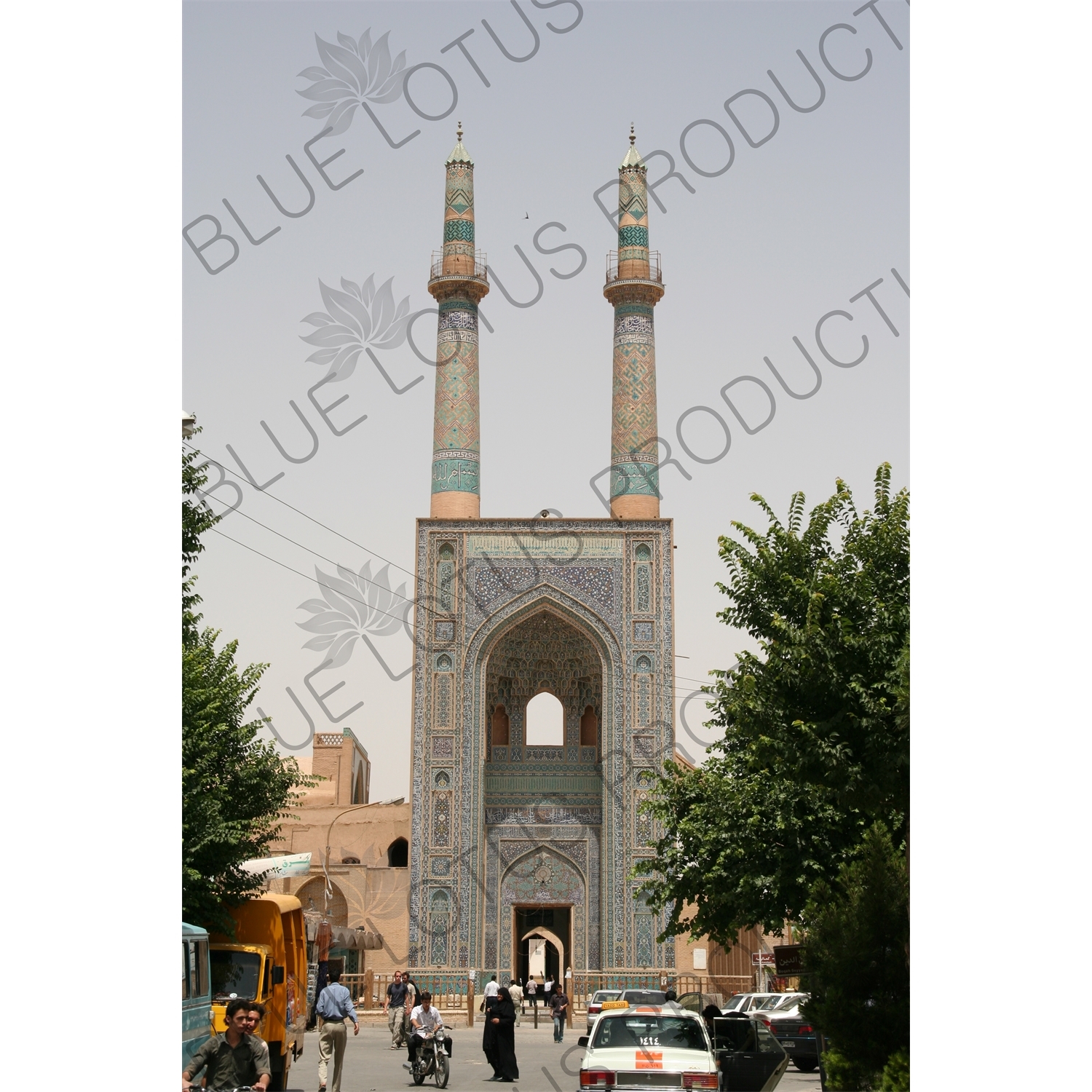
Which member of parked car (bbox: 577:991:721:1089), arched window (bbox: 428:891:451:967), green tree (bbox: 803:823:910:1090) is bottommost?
arched window (bbox: 428:891:451:967)

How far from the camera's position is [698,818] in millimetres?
19609

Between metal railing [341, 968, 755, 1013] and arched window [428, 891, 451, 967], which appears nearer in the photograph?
metal railing [341, 968, 755, 1013]

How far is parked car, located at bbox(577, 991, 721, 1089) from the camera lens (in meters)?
11.5

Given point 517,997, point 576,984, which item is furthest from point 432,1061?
point 576,984

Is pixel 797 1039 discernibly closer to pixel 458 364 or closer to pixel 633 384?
pixel 633 384

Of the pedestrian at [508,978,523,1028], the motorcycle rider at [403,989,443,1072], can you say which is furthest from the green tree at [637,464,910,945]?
the pedestrian at [508,978,523,1028]

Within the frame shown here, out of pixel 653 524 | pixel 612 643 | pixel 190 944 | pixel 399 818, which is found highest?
pixel 653 524

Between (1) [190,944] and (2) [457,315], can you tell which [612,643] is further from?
(1) [190,944]

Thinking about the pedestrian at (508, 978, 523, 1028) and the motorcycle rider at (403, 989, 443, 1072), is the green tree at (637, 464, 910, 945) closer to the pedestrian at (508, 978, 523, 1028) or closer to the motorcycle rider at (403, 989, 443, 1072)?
the motorcycle rider at (403, 989, 443, 1072)

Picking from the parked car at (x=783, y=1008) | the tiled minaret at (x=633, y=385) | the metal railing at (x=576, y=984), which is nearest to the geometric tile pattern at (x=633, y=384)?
the tiled minaret at (x=633, y=385)

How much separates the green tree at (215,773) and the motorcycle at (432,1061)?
2.93 metres

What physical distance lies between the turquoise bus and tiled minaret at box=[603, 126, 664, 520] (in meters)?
21.2

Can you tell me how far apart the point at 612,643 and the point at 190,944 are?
67.7 ft

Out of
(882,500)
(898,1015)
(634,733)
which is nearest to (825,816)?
(882,500)
